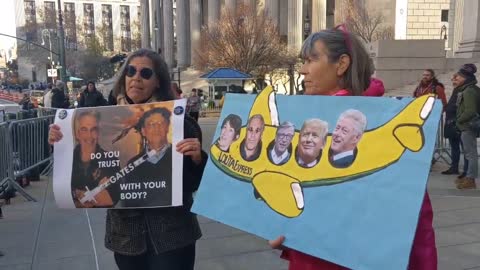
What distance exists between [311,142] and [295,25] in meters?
46.1

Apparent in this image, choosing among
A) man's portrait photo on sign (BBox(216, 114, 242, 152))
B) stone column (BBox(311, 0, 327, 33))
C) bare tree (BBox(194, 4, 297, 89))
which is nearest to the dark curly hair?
man's portrait photo on sign (BBox(216, 114, 242, 152))

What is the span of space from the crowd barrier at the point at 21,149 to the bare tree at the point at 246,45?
28.5 m

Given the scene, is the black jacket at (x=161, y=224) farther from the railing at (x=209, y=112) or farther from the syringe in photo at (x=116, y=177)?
the railing at (x=209, y=112)

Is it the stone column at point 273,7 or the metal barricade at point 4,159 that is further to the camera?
the stone column at point 273,7

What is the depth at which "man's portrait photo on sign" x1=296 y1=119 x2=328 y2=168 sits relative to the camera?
196 cm

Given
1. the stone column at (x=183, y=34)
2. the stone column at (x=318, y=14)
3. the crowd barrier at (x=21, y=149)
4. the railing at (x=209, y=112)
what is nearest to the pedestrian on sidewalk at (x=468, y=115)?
the crowd barrier at (x=21, y=149)

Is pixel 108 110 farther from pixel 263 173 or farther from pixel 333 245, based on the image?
pixel 333 245

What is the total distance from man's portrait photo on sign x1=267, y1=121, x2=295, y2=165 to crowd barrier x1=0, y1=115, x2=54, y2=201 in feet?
22.7

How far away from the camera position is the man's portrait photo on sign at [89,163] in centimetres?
258

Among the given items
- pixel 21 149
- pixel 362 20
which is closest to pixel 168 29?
pixel 362 20

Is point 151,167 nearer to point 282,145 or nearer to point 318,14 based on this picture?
point 282,145

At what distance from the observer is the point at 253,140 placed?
2221 millimetres

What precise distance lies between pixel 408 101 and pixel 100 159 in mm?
1619

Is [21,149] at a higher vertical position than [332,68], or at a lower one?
lower
